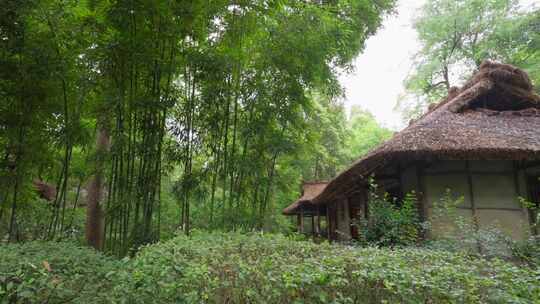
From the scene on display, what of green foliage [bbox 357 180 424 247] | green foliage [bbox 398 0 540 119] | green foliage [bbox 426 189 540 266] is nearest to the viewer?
green foliage [bbox 426 189 540 266]

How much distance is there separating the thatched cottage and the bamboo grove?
1.51 metres

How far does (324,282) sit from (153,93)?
9.32 feet

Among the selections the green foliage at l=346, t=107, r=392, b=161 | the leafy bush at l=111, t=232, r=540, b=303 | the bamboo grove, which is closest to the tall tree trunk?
the bamboo grove

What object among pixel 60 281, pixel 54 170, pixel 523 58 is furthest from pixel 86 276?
pixel 523 58

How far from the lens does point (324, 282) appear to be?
1.63m

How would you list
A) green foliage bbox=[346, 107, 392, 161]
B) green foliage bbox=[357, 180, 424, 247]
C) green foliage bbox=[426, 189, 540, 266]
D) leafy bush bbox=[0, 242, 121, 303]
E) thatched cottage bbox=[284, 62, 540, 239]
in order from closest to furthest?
leafy bush bbox=[0, 242, 121, 303] → green foliage bbox=[426, 189, 540, 266] → green foliage bbox=[357, 180, 424, 247] → thatched cottage bbox=[284, 62, 540, 239] → green foliage bbox=[346, 107, 392, 161]

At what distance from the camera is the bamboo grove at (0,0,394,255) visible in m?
3.33

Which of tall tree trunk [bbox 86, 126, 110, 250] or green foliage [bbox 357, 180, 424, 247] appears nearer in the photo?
green foliage [bbox 357, 180, 424, 247]

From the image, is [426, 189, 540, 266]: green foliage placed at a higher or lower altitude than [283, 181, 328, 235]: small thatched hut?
lower

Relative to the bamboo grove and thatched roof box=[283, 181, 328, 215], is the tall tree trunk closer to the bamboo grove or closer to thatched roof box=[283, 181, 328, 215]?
the bamboo grove

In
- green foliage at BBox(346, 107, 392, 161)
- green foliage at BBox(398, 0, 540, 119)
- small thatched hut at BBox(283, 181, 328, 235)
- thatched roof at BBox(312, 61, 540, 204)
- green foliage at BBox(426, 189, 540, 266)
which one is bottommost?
green foliage at BBox(426, 189, 540, 266)

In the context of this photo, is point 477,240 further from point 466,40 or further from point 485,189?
point 466,40

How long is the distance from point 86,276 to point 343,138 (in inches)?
509

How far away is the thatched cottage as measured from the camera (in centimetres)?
452
